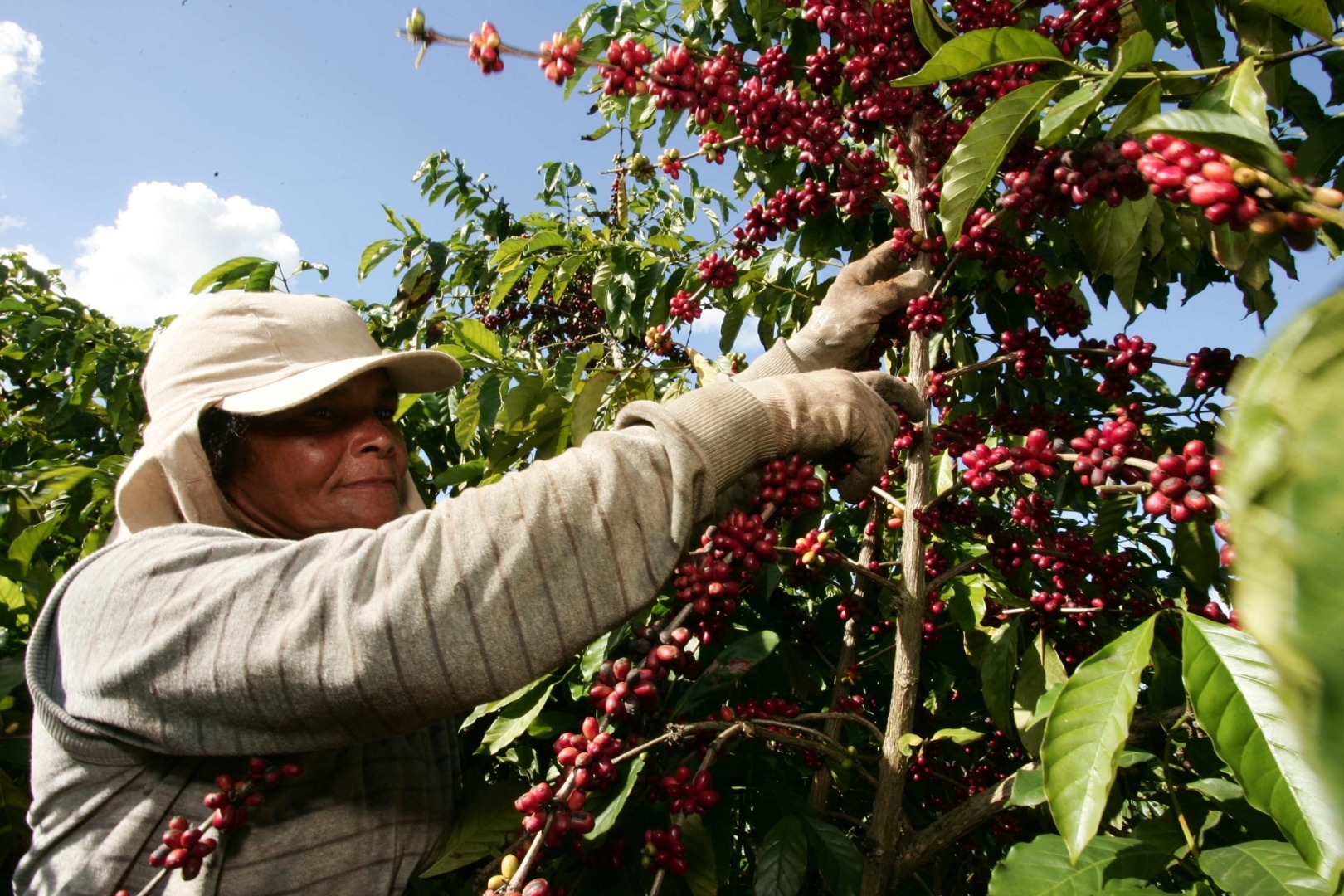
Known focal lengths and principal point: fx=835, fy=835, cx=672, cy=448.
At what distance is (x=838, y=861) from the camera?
180 centimetres

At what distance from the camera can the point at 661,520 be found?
1396mm

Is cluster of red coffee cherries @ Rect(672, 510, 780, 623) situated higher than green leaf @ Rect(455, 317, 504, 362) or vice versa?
green leaf @ Rect(455, 317, 504, 362)

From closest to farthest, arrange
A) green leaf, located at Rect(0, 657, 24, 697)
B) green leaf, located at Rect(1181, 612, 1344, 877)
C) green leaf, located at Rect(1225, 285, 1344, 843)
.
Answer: green leaf, located at Rect(1225, 285, 1344, 843), green leaf, located at Rect(1181, 612, 1344, 877), green leaf, located at Rect(0, 657, 24, 697)

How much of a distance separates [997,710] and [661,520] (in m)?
1.17

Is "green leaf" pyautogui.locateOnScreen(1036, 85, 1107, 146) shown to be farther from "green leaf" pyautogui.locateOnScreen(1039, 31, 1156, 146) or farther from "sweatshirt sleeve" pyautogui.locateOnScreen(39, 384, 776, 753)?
"sweatshirt sleeve" pyautogui.locateOnScreen(39, 384, 776, 753)

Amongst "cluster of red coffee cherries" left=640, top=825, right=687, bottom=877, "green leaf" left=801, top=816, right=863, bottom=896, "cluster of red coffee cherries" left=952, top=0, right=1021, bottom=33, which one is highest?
"cluster of red coffee cherries" left=952, top=0, right=1021, bottom=33

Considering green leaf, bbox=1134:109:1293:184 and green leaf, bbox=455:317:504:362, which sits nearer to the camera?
green leaf, bbox=1134:109:1293:184

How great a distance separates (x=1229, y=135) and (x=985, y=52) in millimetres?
642

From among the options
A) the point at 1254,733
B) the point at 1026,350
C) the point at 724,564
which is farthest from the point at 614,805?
the point at 1026,350

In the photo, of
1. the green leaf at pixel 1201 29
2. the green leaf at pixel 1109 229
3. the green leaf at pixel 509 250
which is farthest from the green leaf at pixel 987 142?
the green leaf at pixel 509 250

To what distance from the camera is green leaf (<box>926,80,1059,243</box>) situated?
53.4 inches

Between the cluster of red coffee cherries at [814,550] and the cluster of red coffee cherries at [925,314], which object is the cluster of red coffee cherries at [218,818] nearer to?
the cluster of red coffee cherries at [814,550]

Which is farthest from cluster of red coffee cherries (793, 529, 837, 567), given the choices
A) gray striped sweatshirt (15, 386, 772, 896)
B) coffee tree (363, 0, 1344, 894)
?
gray striped sweatshirt (15, 386, 772, 896)

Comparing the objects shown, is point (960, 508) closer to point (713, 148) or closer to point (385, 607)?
point (713, 148)
